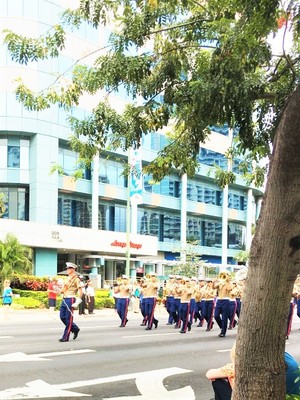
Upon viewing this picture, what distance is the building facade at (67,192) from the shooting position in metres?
40.6

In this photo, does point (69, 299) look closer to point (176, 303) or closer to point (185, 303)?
point (185, 303)

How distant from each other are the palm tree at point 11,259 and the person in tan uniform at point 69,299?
16.7m

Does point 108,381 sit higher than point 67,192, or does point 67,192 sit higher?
point 67,192

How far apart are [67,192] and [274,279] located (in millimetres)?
41684

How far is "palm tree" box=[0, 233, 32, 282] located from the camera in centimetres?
3036

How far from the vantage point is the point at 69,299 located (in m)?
14.0

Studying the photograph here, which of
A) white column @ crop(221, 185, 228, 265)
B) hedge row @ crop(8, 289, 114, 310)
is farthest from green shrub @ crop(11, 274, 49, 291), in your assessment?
white column @ crop(221, 185, 228, 265)

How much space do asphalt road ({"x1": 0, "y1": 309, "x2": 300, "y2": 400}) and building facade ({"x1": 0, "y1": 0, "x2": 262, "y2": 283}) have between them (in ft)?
56.1

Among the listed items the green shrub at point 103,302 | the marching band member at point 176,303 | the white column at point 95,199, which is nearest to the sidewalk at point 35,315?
the green shrub at point 103,302

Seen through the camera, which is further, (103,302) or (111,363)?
(103,302)

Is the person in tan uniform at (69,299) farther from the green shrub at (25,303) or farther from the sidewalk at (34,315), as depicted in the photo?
the green shrub at (25,303)

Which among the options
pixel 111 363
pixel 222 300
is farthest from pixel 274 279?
pixel 222 300

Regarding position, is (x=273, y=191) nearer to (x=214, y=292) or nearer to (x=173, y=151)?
(x=173, y=151)

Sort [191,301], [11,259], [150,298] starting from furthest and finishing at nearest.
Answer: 1. [11,259]
2. [191,301]
3. [150,298]
